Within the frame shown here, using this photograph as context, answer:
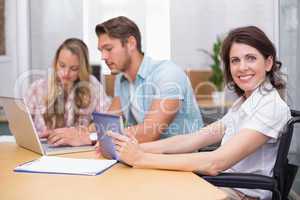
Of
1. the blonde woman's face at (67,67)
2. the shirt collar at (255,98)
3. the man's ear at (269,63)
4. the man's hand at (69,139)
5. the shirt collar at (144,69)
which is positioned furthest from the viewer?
the blonde woman's face at (67,67)

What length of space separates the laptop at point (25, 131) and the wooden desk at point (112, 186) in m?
0.29

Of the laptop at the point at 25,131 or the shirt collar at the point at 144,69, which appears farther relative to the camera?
the shirt collar at the point at 144,69

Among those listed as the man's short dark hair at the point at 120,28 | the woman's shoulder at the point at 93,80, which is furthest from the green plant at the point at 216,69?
the woman's shoulder at the point at 93,80

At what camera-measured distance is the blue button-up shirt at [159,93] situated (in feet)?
7.89

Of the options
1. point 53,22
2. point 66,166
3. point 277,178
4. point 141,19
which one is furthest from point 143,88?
point 277,178

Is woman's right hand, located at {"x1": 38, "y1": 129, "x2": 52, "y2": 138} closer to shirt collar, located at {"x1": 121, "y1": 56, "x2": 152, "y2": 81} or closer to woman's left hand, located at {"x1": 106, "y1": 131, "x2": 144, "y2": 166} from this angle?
shirt collar, located at {"x1": 121, "y1": 56, "x2": 152, "y2": 81}

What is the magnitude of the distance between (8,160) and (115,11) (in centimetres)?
141

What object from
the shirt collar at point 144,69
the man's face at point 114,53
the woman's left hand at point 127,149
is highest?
the man's face at point 114,53

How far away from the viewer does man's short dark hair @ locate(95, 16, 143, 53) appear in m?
2.75

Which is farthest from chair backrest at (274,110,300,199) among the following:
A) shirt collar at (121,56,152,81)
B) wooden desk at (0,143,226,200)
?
shirt collar at (121,56,152,81)

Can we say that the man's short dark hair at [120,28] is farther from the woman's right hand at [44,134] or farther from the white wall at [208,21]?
the woman's right hand at [44,134]

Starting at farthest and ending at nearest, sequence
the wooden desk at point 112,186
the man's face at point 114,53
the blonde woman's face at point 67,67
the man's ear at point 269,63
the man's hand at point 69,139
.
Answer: the blonde woman's face at point 67,67
the man's face at point 114,53
the man's hand at point 69,139
the man's ear at point 269,63
the wooden desk at point 112,186

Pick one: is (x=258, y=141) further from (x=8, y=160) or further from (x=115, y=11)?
(x=115, y=11)

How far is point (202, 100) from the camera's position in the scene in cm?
295
